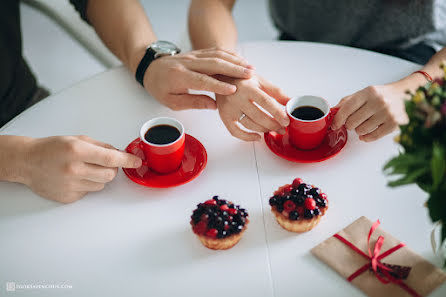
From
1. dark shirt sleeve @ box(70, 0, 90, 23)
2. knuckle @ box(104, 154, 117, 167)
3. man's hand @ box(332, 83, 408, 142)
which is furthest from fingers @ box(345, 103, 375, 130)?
dark shirt sleeve @ box(70, 0, 90, 23)

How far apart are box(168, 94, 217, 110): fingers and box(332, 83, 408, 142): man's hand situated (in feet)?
1.13

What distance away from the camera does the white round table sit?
917 millimetres

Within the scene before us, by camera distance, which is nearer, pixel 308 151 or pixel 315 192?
pixel 315 192

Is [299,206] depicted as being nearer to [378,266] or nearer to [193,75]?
[378,266]

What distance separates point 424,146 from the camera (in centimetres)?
70

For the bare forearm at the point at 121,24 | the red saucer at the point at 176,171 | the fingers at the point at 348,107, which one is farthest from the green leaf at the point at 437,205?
the bare forearm at the point at 121,24

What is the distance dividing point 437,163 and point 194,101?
0.74m

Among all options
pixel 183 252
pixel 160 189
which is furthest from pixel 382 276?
pixel 160 189

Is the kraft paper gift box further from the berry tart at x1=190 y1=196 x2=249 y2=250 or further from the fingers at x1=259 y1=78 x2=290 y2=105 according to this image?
the fingers at x1=259 y1=78 x2=290 y2=105

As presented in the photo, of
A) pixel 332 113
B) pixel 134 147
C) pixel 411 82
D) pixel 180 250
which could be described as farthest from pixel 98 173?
pixel 411 82

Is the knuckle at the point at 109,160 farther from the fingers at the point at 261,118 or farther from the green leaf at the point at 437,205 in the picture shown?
the green leaf at the point at 437,205

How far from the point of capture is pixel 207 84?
1208mm

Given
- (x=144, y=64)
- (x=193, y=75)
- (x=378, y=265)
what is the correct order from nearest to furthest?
(x=378, y=265) < (x=193, y=75) < (x=144, y=64)

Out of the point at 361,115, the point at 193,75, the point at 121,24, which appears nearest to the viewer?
the point at 361,115
